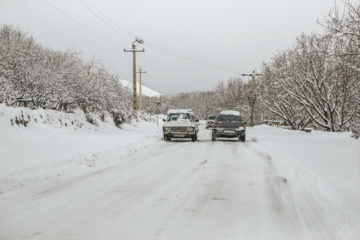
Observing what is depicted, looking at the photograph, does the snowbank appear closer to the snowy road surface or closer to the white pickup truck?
the snowy road surface

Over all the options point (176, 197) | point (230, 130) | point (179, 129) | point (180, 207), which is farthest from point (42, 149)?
point (230, 130)

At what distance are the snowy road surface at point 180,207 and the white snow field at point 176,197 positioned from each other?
0.04ft

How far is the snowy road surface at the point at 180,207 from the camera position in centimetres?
412

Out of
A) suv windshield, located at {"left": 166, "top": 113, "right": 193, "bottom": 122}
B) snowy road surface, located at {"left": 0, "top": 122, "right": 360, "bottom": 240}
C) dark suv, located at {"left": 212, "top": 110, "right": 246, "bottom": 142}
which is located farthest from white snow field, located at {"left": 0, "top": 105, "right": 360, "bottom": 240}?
suv windshield, located at {"left": 166, "top": 113, "right": 193, "bottom": 122}

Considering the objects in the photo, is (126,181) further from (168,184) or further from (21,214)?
(21,214)

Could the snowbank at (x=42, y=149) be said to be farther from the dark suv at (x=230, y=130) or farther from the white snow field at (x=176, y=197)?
the dark suv at (x=230, y=130)

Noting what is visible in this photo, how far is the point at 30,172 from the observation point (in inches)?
325

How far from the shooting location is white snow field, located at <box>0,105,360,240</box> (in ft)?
13.7

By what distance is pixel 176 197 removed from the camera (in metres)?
5.95

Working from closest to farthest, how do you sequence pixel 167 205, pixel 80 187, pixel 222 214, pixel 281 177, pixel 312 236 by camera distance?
pixel 312 236 → pixel 222 214 → pixel 167 205 → pixel 80 187 → pixel 281 177

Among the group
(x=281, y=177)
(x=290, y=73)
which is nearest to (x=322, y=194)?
(x=281, y=177)

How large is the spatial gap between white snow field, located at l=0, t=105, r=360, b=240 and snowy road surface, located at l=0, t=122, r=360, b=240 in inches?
0.5

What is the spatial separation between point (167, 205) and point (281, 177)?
386 cm

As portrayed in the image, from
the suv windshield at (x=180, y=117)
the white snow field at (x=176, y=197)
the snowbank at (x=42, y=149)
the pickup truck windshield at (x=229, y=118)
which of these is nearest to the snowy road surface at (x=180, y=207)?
the white snow field at (x=176, y=197)
